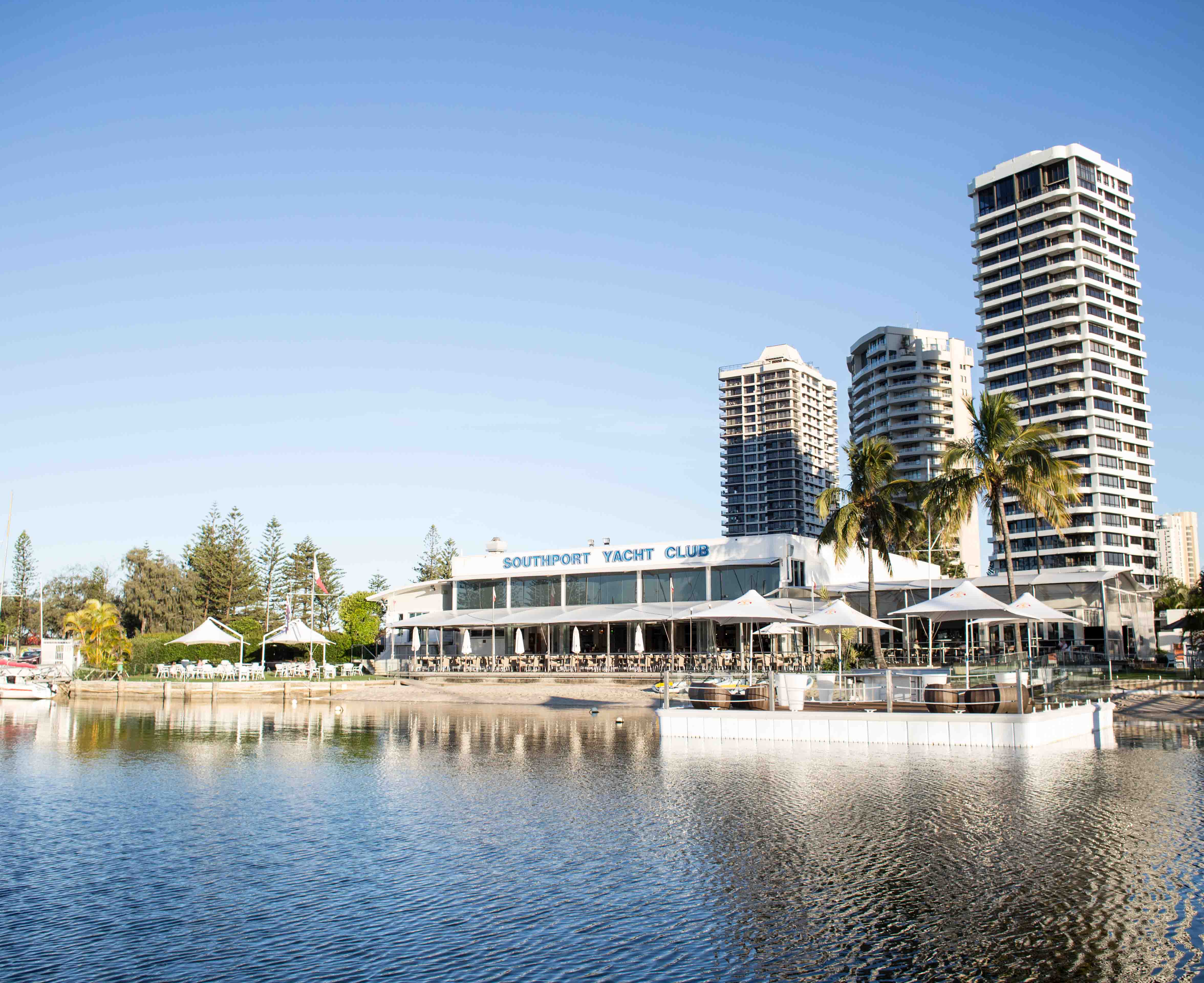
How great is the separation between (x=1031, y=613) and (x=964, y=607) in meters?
2.18

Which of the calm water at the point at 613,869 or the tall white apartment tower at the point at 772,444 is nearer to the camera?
the calm water at the point at 613,869

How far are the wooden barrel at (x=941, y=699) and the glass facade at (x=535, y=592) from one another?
2775 cm

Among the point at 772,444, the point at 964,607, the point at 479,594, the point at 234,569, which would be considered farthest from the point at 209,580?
the point at 772,444

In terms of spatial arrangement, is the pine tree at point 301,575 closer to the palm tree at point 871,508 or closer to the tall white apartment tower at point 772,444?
the palm tree at point 871,508

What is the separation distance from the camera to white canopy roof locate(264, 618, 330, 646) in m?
45.9

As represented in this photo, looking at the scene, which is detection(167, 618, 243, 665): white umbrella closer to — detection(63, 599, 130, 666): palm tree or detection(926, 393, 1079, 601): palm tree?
detection(63, 599, 130, 666): palm tree

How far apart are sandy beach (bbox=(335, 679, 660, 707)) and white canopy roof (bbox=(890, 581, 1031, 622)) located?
11.6 m

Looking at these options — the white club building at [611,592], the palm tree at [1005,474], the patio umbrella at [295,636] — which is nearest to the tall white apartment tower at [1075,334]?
the white club building at [611,592]

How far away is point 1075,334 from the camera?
9319 centimetres

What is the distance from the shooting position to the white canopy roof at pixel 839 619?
2544 centimetres

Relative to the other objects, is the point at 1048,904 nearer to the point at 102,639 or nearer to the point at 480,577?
the point at 480,577

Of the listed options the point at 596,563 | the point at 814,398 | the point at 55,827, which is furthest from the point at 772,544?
the point at 814,398

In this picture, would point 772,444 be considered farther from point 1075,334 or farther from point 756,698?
point 756,698

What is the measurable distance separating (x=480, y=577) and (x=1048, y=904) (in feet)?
138
